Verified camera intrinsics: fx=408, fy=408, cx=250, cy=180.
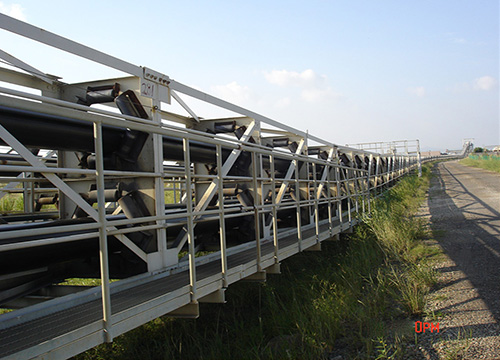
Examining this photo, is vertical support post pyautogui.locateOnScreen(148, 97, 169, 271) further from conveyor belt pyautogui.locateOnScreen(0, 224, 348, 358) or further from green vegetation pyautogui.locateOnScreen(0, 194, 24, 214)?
green vegetation pyautogui.locateOnScreen(0, 194, 24, 214)

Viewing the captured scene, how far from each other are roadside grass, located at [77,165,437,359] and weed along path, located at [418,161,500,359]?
0.32 metres

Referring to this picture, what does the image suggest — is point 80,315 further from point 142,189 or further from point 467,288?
point 467,288

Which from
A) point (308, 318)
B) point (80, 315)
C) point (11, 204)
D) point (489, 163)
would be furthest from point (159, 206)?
point (489, 163)

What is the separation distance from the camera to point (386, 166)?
21469 millimetres

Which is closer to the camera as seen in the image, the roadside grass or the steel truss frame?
the steel truss frame

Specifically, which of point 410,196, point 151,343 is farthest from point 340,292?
point 410,196

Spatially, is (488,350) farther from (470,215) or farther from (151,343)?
(470,215)

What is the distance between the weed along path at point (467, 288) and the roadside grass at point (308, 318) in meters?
0.32

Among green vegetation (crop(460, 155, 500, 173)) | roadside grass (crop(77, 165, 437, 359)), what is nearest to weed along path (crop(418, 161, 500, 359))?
roadside grass (crop(77, 165, 437, 359))

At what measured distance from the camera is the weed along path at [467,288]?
4.73 m

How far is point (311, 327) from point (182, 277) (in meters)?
2.15

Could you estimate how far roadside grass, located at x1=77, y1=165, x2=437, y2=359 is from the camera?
523 cm

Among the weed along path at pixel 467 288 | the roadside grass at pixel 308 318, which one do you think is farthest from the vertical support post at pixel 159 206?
the weed along path at pixel 467 288

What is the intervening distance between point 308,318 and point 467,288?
253 cm
